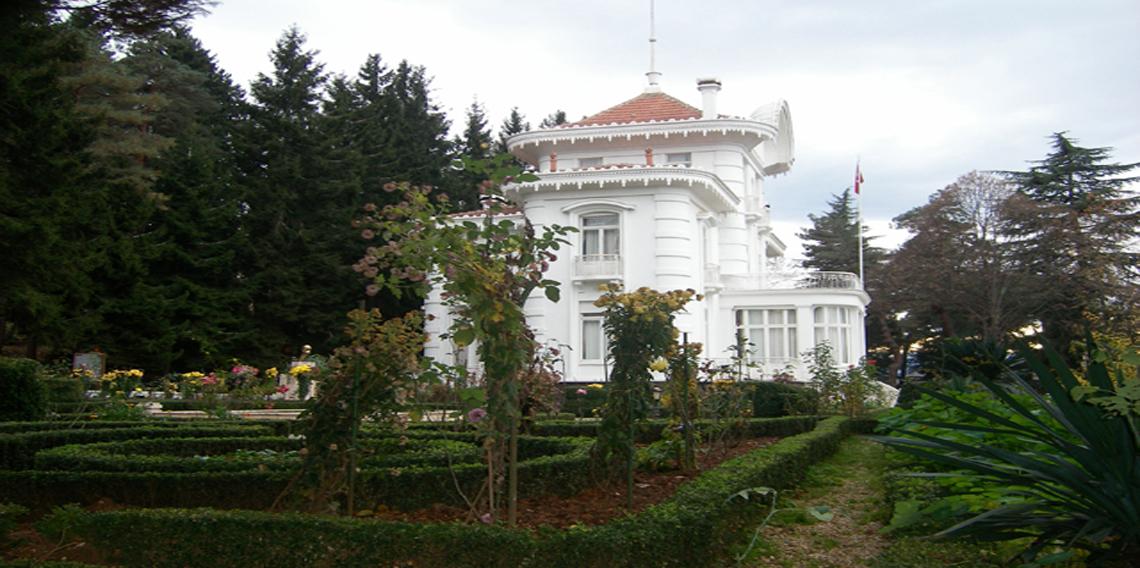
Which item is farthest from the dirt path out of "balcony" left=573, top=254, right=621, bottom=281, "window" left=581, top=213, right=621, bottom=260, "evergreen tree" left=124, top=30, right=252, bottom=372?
"evergreen tree" left=124, top=30, right=252, bottom=372

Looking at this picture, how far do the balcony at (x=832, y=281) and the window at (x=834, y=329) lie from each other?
0.97m

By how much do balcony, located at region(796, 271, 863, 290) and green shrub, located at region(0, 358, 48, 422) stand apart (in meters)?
21.2

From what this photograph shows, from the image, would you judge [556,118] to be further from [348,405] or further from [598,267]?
[348,405]

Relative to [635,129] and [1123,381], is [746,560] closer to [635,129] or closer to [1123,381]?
[1123,381]

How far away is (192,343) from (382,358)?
91.4ft

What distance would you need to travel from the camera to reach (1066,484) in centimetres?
412

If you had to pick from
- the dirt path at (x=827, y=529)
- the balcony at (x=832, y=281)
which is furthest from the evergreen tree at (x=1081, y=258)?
the dirt path at (x=827, y=529)

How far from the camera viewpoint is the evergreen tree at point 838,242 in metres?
53.7

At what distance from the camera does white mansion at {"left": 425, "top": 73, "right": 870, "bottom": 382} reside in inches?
944

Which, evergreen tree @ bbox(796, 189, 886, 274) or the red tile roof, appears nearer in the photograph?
the red tile roof

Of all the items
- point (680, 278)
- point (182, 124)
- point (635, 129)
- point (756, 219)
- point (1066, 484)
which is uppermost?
point (182, 124)

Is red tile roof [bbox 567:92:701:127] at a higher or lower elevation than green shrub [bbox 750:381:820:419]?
higher

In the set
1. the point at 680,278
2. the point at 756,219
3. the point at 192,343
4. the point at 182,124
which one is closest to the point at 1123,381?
the point at 680,278

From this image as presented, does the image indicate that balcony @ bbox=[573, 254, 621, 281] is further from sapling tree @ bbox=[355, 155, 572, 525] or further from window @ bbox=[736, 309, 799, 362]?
sapling tree @ bbox=[355, 155, 572, 525]
